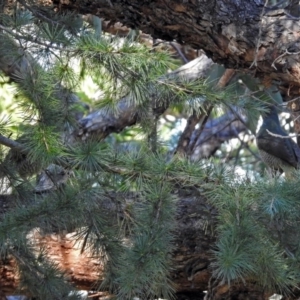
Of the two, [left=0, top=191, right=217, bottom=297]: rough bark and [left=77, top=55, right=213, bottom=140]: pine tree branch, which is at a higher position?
[left=0, top=191, right=217, bottom=297]: rough bark

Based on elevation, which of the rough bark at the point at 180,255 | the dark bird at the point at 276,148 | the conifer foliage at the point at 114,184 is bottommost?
the dark bird at the point at 276,148

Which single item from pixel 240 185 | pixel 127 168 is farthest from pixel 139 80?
pixel 240 185

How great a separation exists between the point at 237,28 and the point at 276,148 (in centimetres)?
190

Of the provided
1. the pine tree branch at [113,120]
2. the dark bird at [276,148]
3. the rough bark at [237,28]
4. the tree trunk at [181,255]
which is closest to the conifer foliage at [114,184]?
the rough bark at [237,28]

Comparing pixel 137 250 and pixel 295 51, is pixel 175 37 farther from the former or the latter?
pixel 137 250

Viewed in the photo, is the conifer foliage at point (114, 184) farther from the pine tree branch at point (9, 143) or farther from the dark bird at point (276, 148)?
the dark bird at point (276, 148)

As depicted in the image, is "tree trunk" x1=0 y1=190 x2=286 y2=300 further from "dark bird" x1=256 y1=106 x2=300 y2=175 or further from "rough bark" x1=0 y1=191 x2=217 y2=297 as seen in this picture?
"dark bird" x1=256 y1=106 x2=300 y2=175

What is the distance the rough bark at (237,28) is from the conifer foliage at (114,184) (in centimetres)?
14

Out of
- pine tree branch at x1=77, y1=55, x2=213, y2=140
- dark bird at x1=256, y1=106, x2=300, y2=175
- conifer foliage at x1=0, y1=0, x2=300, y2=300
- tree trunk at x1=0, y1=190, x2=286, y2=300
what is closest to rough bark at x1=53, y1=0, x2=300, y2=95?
conifer foliage at x1=0, y1=0, x2=300, y2=300

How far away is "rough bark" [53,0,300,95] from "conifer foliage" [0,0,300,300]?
138 millimetres

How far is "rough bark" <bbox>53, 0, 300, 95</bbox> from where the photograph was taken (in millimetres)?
2484

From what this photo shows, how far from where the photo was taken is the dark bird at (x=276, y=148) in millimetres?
4227

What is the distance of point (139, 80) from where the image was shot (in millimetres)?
2295

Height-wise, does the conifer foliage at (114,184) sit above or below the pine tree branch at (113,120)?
above
